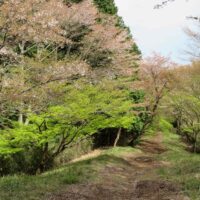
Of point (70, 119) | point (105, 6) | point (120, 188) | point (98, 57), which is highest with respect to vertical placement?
point (105, 6)

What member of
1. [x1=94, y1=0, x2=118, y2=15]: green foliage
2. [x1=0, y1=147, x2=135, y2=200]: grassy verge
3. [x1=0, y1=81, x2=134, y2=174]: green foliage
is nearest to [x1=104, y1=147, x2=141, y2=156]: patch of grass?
[x1=0, y1=81, x2=134, y2=174]: green foliage

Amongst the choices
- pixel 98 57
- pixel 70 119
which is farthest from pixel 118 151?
pixel 70 119

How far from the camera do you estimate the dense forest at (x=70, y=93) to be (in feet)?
41.3

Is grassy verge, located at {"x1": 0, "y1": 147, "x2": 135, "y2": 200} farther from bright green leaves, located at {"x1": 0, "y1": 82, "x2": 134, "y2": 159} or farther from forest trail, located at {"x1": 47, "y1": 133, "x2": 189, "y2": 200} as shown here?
bright green leaves, located at {"x1": 0, "y1": 82, "x2": 134, "y2": 159}

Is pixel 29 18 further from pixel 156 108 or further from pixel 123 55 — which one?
pixel 156 108

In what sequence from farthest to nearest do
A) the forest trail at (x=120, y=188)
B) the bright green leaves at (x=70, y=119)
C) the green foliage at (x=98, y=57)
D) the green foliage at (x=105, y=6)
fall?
the green foliage at (x=105, y=6) < the green foliage at (x=98, y=57) < the bright green leaves at (x=70, y=119) < the forest trail at (x=120, y=188)

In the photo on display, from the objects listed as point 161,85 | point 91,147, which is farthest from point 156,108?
point 91,147

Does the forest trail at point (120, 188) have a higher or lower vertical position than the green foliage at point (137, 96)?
lower

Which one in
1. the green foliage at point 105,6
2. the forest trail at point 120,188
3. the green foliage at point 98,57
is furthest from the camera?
the green foliage at point 105,6

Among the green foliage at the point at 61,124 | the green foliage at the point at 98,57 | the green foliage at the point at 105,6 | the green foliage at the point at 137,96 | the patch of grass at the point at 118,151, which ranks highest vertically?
the green foliage at the point at 105,6

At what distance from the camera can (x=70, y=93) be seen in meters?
17.9

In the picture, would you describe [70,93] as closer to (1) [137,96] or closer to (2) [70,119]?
(2) [70,119]

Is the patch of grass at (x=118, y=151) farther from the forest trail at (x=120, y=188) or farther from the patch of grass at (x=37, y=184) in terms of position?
the patch of grass at (x=37, y=184)

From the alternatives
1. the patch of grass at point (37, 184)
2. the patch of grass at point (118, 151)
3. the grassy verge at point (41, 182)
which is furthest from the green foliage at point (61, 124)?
the patch of grass at point (118, 151)
